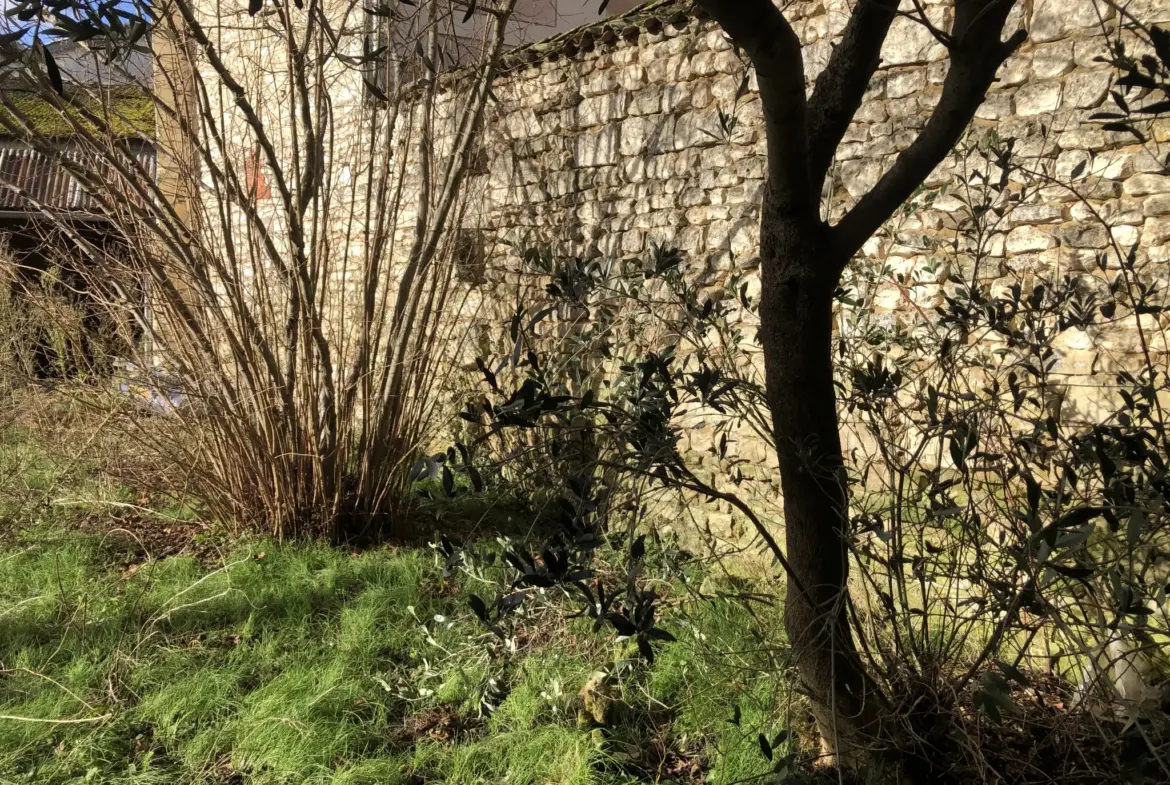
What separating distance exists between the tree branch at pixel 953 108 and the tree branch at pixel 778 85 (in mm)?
113

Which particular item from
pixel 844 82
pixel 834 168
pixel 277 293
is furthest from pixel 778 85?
pixel 277 293

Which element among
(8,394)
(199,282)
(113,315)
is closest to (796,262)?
(199,282)

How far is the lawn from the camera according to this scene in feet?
8.56

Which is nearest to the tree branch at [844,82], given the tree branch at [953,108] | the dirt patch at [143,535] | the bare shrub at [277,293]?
the tree branch at [953,108]

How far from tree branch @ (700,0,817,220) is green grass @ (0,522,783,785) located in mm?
1377

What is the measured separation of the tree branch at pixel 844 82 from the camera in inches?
68.4

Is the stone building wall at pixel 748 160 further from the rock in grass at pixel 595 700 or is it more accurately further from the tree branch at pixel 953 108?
the rock in grass at pixel 595 700

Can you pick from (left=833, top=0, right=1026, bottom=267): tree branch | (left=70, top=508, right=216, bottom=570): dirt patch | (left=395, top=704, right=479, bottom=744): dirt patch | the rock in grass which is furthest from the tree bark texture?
(left=70, top=508, right=216, bottom=570): dirt patch

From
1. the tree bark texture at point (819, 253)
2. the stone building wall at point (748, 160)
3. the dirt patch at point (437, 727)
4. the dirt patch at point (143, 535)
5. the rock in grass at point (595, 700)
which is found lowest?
the dirt patch at point (437, 727)

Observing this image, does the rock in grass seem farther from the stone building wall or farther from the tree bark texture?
the stone building wall

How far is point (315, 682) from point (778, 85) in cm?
269

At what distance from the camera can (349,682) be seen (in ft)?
10.0

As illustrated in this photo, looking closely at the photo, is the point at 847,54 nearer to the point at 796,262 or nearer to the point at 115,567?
the point at 796,262

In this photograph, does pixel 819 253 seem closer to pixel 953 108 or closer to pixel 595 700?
pixel 953 108
